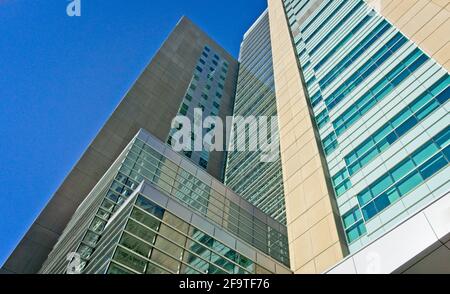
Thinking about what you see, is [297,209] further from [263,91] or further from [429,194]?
[263,91]

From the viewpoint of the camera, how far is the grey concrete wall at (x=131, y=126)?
37.4m

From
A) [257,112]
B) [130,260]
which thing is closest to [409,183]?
[130,260]

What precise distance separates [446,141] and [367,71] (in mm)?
12007

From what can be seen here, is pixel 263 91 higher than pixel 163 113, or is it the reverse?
pixel 263 91

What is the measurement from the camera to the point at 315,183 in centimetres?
2723

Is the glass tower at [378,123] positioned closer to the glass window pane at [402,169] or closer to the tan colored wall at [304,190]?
the glass window pane at [402,169]

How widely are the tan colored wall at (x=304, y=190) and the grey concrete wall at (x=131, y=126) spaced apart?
66.7 ft

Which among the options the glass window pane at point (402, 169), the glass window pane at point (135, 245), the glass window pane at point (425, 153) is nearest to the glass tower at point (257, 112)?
the glass window pane at point (402, 169)

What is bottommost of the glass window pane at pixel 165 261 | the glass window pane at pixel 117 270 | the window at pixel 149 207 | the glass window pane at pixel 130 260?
the glass window pane at pixel 117 270

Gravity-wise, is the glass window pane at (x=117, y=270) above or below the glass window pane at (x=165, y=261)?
below

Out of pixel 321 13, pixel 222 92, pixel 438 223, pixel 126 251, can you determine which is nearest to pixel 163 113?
pixel 222 92

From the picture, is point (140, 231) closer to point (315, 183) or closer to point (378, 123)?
point (315, 183)

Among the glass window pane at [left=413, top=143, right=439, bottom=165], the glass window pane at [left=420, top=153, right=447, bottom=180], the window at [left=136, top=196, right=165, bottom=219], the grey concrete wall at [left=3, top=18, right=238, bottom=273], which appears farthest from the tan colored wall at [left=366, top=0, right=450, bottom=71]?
the grey concrete wall at [left=3, top=18, right=238, bottom=273]

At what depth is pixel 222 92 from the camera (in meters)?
72.8
